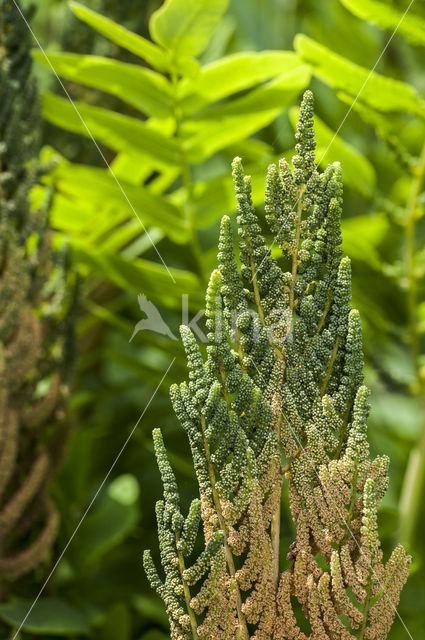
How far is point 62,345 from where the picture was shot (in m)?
0.58

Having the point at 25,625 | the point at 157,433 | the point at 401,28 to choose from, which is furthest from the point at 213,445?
the point at 401,28

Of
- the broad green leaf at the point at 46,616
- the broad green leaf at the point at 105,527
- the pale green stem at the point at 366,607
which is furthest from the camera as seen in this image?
the broad green leaf at the point at 105,527

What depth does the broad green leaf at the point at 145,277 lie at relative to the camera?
529 millimetres

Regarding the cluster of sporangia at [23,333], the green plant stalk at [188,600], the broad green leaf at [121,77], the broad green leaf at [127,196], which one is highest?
the broad green leaf at [121,77]

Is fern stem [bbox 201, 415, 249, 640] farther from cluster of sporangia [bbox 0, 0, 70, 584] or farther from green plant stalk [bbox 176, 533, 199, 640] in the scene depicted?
cluster of sporangia [bbox 0, 0, 70, 584]

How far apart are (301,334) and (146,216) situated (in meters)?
0.29

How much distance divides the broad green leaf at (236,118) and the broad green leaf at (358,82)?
0.15ft

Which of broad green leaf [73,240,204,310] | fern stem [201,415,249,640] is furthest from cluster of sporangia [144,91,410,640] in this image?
broad green leaf [73,240,204,310]

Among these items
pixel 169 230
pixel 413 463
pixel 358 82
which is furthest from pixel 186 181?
pixel 413 463

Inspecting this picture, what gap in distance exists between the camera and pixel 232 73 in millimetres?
549

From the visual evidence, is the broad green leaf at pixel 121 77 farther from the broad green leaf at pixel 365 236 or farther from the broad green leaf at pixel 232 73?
the broad green leaf at pixel 365 236

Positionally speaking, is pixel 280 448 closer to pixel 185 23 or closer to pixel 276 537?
pixel 276 537

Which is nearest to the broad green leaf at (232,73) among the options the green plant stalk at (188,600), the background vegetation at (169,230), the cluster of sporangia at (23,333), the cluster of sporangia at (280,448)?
the background vegetation at (169,230)

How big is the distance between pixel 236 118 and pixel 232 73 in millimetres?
38
